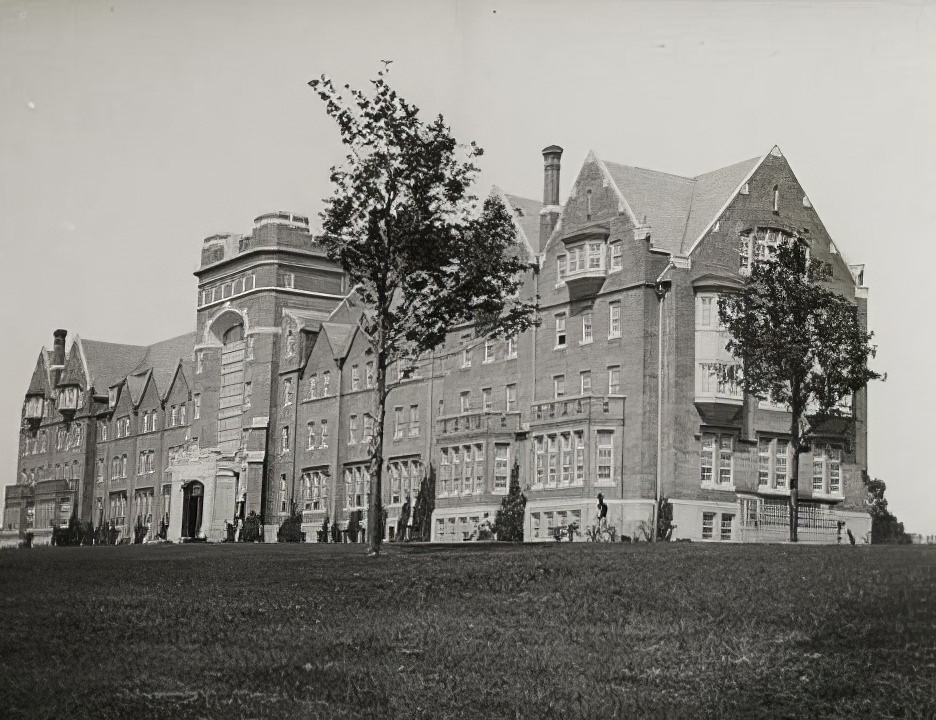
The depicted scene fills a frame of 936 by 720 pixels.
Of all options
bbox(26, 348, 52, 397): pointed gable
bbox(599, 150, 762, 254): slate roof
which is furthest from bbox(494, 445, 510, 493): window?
bbox(26, 348, 52, 397): pointed gable

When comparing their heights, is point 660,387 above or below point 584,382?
below

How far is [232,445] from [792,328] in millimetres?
43244

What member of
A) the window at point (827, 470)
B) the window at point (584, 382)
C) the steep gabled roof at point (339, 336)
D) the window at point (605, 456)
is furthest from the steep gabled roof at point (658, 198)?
the steep gabled roof at point (339, 336)

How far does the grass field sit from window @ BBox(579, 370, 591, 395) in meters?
25.0

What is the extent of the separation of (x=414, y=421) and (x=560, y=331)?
1126 centimetres

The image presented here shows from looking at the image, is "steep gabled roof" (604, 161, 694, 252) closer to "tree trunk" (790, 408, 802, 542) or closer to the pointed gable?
"tree trunk" (790, 408, 802, 542)

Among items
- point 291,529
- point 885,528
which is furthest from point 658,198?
point 291,529

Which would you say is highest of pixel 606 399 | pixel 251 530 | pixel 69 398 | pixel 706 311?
pixel 69 398

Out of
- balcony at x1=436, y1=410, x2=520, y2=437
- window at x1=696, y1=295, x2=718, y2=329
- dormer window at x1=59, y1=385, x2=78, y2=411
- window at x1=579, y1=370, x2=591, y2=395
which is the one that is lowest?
balcony at x1=436, y1=410, x2=520, y2=437

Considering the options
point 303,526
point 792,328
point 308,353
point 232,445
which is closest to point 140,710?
point 792,328

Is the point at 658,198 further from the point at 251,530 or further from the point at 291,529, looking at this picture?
the point at 251,530

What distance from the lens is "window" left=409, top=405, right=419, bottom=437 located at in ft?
210

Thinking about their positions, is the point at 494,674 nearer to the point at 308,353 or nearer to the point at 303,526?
the point at 303,526

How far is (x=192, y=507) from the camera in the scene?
81.1m
